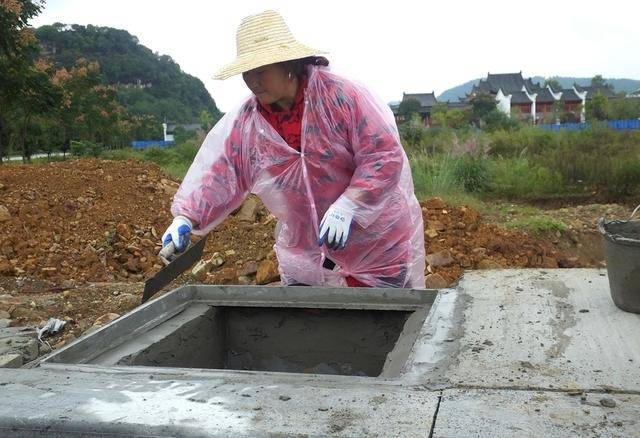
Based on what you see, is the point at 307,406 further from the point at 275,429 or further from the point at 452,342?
the point at 452,342

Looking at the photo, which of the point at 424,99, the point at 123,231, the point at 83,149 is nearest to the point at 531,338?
the point at 123,231

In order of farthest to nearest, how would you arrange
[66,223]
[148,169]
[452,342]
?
[148,169] < [66,223] < [452,342]

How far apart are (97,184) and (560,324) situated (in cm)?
745

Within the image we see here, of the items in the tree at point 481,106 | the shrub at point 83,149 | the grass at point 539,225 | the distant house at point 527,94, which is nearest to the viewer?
the grass at point 539,225

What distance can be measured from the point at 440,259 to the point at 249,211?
9.03 feet

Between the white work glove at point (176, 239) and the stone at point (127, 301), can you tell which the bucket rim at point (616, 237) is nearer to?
the white work glove at point (176, 239)

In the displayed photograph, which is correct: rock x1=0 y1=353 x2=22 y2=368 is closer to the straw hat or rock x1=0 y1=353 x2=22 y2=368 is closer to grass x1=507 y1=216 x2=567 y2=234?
the straw hat

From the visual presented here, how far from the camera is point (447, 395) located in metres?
1.31

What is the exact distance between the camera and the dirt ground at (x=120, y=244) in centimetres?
541

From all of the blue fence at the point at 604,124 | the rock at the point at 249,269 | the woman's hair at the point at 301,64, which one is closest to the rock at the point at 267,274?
the rock at the point at 249,269

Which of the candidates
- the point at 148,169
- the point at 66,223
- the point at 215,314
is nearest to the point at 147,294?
the point at 215,314

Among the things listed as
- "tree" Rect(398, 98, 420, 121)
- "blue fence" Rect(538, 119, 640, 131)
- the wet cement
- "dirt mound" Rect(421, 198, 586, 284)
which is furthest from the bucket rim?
"tree" Rect(398, 98, 420, 121)

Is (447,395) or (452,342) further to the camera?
(452,342)

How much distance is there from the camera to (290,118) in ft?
8.13
